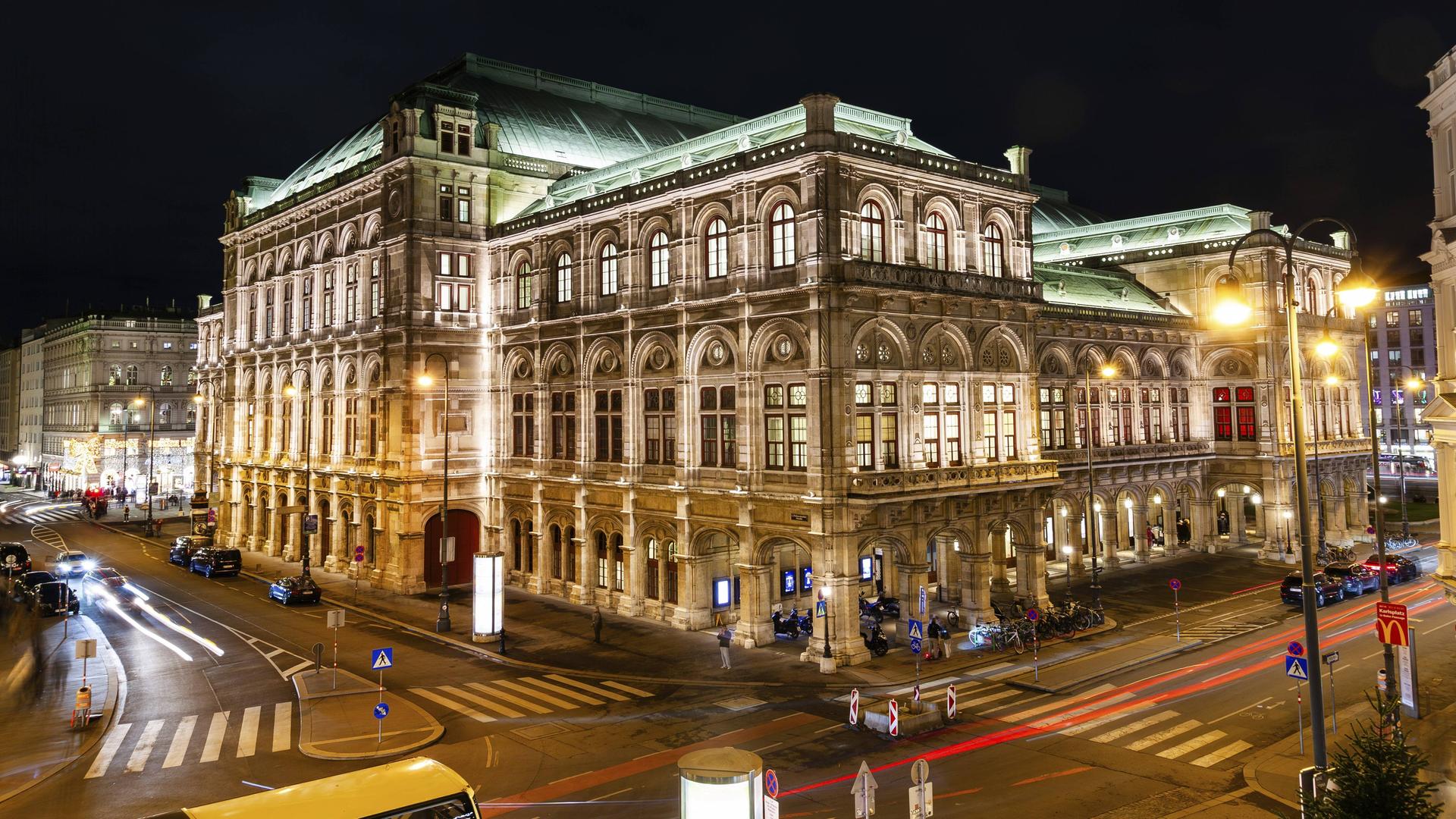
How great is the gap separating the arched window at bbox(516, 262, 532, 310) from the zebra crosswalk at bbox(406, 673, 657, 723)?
2355 cm

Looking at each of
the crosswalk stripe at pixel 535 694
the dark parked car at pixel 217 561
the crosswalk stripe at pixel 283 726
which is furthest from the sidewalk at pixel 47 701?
the dark parked car at pixel 217 561

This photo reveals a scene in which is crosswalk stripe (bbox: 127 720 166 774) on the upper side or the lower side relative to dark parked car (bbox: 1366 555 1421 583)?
lower

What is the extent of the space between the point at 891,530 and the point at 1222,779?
15354mm

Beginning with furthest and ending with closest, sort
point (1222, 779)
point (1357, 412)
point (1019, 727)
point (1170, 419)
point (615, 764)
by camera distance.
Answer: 1. point (1357, 412)
2. point (1170, 419)
3. point (1019, 727)
4. point (615, 764)
5. point (1222, 779)

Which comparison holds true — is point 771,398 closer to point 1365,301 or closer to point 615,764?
point 615,764

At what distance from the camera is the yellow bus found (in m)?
12.8

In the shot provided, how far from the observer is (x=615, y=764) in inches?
908

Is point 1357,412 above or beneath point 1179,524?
above

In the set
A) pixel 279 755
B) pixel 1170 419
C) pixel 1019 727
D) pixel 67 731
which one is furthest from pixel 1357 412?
pixel 67 731

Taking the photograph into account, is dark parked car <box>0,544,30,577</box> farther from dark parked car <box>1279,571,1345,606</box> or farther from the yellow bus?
dark parked car <box>1279,571,1345,606</box>

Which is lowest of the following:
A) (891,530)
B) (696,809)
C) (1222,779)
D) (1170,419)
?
(1222,779)

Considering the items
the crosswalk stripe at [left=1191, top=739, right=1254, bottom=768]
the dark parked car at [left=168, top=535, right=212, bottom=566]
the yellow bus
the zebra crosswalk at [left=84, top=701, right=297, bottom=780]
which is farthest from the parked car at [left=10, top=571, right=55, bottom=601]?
the crosswalk stripe at [left=1191, top=739, right=1254, bottom=768]

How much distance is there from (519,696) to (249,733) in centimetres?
770

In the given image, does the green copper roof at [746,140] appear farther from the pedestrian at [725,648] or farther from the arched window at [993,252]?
the pedestrian at [725,648]
